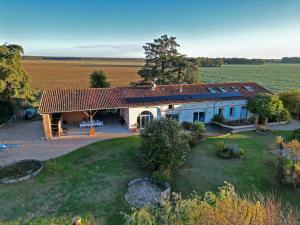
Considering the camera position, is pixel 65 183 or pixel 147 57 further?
pixel 147 57

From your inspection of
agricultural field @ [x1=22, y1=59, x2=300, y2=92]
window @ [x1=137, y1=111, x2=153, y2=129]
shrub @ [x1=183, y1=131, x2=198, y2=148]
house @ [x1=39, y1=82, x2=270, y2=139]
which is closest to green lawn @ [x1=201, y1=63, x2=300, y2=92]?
agricultural field @ [x1=22, y1=59, x2=300, y2=92]

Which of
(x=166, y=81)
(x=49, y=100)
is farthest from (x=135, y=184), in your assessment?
(x=166, y=81)

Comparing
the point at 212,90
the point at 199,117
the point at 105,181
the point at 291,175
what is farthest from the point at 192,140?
the point at 212,90

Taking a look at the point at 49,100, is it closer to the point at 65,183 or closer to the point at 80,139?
the point at 80,139

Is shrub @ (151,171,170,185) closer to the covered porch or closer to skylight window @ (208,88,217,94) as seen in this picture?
the covered porch

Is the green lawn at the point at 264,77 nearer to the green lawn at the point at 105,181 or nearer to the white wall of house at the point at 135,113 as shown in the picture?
the white wall of house at the point at 135,113

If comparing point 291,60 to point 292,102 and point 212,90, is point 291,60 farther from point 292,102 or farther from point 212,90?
point 212,90
